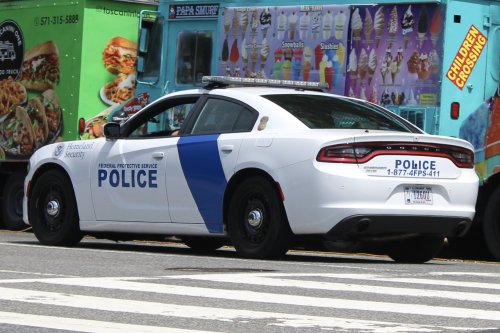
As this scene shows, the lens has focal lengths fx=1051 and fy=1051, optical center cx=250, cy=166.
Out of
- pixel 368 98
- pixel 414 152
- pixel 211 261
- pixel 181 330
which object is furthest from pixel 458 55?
pixel 181 330

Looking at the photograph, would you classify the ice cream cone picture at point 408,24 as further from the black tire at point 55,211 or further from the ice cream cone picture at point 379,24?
the black tire at point 55,211

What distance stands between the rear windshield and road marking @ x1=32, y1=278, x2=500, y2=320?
2595mm

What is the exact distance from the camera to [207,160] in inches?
362

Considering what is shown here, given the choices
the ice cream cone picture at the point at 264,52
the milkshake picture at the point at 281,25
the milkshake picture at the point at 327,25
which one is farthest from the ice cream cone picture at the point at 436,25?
the ice cream cone picture at the point at 264,52

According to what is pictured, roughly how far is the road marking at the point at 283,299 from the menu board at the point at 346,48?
5.11 meters

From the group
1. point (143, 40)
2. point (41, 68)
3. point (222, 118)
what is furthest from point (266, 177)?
point (41, 68)

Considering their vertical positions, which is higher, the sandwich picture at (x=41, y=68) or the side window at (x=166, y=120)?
the sandwich picture at (x=41, y=68)

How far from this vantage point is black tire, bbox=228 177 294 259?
8586mm

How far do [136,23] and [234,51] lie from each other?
11.5ft

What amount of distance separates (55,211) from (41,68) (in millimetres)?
5842

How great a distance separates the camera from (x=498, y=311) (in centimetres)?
575

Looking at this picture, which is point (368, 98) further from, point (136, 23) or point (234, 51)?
point (136, 23)

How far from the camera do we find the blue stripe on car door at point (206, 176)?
29.9 ft

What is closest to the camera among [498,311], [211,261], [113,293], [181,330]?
[181,330]
